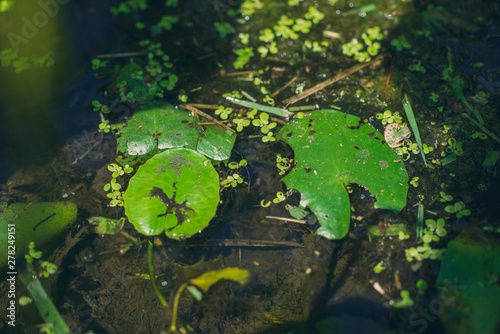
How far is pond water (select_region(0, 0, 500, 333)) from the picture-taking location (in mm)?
1920

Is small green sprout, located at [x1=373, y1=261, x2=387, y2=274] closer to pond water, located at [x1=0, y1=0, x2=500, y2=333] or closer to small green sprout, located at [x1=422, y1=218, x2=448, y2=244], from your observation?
pond water, located at [x1=0, y1=0, x2=500, y2=333]

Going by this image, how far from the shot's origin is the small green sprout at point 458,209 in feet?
6.76

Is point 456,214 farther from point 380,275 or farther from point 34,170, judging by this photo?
point 34,170

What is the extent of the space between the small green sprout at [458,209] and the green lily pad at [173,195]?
1.49m

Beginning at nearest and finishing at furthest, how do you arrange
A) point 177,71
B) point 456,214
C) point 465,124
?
point 456,214, point 465,124, point 177,71

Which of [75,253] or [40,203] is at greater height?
[40,203]

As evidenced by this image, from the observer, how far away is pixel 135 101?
2570mm

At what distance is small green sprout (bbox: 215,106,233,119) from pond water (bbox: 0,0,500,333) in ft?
0.21

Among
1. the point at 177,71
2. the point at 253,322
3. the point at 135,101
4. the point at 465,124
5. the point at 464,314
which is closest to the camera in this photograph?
the point at 464,314

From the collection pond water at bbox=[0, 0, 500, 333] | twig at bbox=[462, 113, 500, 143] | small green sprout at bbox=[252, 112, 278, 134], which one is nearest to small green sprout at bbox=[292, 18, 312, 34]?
pond water at bbox=[0, 0, 500, 333]

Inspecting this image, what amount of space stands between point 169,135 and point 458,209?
6.48 feet

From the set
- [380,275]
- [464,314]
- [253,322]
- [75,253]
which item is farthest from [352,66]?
[75,253]

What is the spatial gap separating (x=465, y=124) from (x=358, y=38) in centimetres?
119

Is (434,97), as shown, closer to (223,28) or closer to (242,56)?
(242,56)
